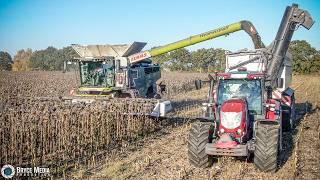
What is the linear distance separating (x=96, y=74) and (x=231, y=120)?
25.6ft

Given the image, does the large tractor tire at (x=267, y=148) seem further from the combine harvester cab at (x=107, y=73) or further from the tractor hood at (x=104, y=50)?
the tractor hood at (x=104, y=50)

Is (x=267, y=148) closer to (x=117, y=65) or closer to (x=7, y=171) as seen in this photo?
(x=7, y=171)

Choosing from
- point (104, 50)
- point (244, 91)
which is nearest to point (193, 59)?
point (104, 50)

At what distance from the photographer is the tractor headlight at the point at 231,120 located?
25.0ft

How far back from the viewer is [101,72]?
14.2 meters

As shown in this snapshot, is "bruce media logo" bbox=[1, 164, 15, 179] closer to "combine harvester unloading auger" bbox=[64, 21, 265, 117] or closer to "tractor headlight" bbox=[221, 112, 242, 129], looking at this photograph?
"tractor headlight" bbox=[221, 112, 242, 129]

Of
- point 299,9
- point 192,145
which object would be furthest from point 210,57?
point 192,145

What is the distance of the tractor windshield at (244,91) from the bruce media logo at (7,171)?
4616 mm

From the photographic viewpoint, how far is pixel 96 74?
14336 mm

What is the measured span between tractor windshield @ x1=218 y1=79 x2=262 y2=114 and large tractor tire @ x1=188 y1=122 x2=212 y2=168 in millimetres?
1188

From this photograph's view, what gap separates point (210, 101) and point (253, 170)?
1.94 metres

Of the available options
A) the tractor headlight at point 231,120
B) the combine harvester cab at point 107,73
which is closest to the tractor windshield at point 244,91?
the tractor headlight at point 231,120

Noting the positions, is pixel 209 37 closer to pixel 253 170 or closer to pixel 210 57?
pixel 253 170

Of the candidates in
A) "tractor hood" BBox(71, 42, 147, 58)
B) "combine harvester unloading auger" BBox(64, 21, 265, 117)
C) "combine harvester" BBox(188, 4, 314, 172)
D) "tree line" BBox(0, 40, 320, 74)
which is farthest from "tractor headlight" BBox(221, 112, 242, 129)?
"tree line" BBox(0, 40, 320, 74)
